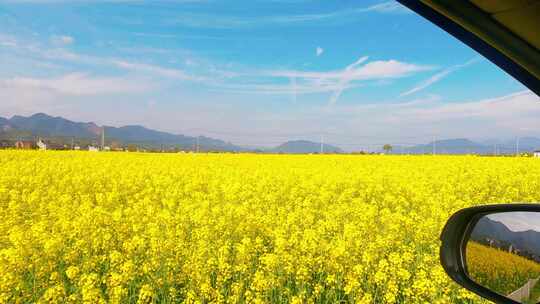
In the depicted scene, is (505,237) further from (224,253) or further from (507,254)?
(224,253)

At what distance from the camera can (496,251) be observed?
0.83m

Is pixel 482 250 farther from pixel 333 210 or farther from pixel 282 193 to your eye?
pixel 282 193

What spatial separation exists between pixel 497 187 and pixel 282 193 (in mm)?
4451

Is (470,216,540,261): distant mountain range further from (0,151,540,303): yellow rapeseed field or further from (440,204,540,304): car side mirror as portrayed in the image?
Result: (0,151,540,303): yellow rapeseed field

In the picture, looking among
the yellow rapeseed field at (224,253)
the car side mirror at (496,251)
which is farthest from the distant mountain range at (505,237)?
the yellow rapeseed field at (224,253)

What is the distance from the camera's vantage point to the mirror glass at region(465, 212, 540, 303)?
72cm

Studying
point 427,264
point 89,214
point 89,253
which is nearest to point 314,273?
point 427,264

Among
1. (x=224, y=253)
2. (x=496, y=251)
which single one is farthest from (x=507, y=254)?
(x=224, y=253)

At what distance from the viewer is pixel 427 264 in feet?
A: 15.3

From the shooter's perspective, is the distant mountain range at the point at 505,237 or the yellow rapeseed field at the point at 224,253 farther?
the yellow rapeseed field at the point at 224,253

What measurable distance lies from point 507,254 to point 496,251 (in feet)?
0.05

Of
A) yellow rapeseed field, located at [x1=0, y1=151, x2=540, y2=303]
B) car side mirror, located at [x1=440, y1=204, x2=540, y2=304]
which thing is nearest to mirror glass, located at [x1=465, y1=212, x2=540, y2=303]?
car side mirror, located at [x1=440, y1=204, x2=540, y2=304]

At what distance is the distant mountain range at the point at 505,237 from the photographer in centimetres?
71

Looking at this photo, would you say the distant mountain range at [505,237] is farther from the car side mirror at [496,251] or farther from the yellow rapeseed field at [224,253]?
the yellow rapeseed field at [224,253]
